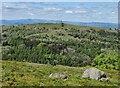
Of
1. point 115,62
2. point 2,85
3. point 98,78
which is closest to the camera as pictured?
point 2,85

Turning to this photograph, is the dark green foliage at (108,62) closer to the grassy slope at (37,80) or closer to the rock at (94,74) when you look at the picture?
the grassy slope at (37,80)

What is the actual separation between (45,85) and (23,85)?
292 centimetres

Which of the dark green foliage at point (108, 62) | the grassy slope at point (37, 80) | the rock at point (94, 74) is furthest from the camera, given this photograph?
the dark green foliage at point (108, 62)

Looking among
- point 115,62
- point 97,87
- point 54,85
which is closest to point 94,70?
point 97,87

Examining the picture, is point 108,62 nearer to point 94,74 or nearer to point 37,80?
point 94,74

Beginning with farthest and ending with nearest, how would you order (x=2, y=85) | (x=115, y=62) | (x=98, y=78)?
(x=115, y=62), (x=98, y=78), (x=2, y=85)

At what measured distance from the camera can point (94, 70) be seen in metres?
52.2

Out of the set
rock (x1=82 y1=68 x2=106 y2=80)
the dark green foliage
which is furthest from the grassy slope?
the dark green foliage

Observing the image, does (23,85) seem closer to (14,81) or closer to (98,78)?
(14,81)

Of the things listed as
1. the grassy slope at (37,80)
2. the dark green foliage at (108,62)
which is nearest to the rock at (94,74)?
the grassy slope at (37,80)

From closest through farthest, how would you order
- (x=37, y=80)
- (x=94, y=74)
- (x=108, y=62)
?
(x=37, y=80), (x=94, y=74), (x=108, y=62)

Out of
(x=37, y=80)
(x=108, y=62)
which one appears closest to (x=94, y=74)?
(x=37, y=80)

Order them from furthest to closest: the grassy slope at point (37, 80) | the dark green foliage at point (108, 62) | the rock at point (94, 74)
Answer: the dark green foliage at point (108, 62) < the rock at point (94, 74) < the grassy slope at point (37, 80)

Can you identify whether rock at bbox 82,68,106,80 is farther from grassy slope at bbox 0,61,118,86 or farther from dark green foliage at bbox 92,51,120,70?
dark green foliage at bbox 92,51,120,70
